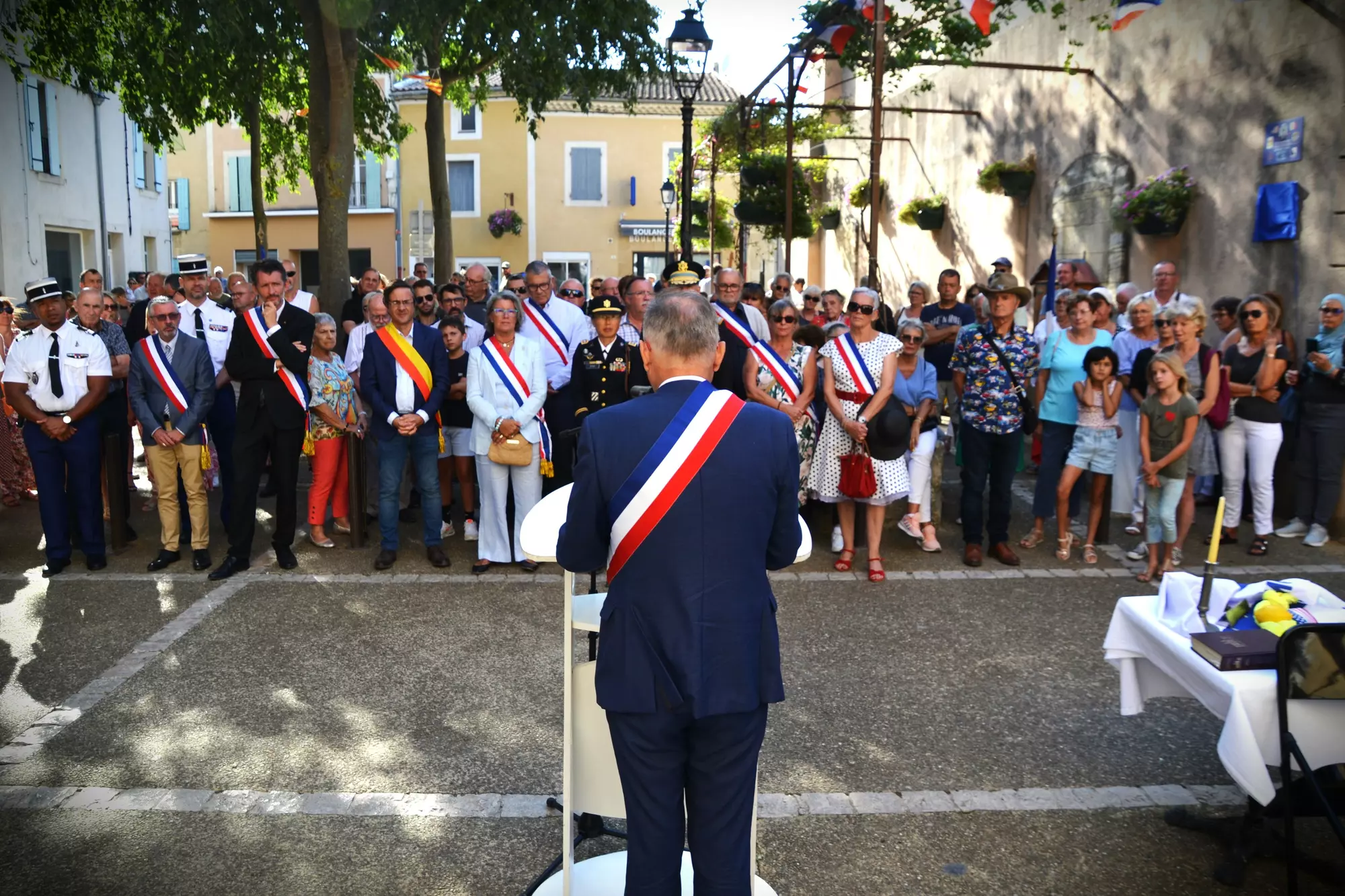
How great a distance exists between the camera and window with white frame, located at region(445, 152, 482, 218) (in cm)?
3662

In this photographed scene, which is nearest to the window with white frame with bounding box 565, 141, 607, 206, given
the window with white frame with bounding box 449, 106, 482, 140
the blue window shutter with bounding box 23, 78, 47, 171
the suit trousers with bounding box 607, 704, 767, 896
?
the window with white frame with bounding box 449, 106, 482, 140

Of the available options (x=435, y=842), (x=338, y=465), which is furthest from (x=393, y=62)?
(x=435, y=842)

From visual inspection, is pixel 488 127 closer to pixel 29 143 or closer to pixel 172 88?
pixel 29 143

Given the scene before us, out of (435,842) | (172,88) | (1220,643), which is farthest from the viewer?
(172,88)

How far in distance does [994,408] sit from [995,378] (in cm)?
21

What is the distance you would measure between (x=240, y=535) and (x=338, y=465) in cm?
103

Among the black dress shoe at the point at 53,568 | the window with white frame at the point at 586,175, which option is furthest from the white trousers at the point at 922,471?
the window with white frame at the point at 586,175

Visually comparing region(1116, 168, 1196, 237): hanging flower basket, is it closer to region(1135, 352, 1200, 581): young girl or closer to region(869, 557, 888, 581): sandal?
region(1135, 352, 1200, 581): young girl

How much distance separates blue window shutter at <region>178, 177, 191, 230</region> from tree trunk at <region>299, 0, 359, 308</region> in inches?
1237

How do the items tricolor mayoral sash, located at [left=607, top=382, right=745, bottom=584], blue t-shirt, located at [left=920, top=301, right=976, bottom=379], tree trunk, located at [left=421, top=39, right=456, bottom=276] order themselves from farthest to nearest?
tree trunk, located at [left=421, top=39, right=456, bottom=276]
blue t-shirt, located at [left=920, top=301, right=976, bottom=379]
tricolor mayoral sash, located at [left=607, top=382, right=745, bottom=584]

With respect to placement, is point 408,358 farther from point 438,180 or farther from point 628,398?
point 438,180

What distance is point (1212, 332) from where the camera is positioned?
10.4m

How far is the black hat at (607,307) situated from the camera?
7.50 meters

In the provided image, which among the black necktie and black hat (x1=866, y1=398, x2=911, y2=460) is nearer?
the black necktie
